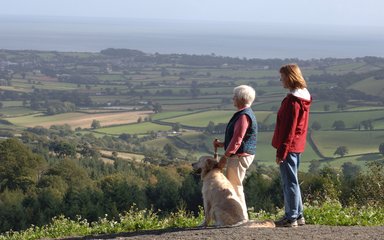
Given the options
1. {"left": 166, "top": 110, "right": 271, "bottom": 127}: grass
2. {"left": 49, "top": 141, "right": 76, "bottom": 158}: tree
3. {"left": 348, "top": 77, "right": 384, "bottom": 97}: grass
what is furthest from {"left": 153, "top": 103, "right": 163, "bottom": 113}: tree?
{"left": 49, "top": 141, "right": 76, "bottom": 158}: tree

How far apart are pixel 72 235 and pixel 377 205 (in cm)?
624

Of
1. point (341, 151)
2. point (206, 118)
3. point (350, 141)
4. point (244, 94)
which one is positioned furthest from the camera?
point (206, 118)

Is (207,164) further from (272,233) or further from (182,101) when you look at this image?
(182,101)

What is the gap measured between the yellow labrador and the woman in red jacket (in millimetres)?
704

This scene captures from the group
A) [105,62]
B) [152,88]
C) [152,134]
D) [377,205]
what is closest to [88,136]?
[152,134]

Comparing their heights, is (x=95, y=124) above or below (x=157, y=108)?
below

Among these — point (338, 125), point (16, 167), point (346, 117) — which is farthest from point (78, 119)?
point (16, 167)

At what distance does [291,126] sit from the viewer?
8320 millimetres

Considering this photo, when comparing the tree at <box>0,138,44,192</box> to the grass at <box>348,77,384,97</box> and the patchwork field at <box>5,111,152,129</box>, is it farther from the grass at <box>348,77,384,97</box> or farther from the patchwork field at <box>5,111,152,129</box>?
the grass at <box>348,77,384,97</box>

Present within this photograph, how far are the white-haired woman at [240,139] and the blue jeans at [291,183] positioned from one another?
545 mm

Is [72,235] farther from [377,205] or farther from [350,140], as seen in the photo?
[350,140]

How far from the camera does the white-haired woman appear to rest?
8.53 metres

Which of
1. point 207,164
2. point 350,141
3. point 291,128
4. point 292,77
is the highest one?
point 292,77

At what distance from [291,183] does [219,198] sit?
1103 mm
